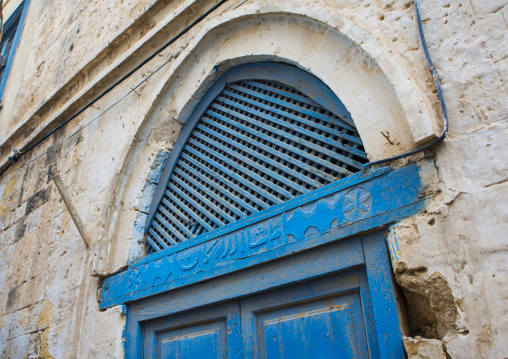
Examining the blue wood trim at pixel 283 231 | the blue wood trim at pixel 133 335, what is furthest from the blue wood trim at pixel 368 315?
the blue wood trim at pixel 133 335

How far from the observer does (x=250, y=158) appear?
276cm

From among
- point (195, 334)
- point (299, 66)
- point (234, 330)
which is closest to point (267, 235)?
point (234, 330)

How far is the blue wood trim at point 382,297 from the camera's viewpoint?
1758mm

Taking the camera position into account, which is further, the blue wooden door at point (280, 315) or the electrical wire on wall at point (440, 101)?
the blue wooden door at point (280, 315)

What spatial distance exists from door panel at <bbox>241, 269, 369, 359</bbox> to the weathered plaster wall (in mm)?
295

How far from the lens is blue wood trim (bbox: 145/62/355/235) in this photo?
243 cm

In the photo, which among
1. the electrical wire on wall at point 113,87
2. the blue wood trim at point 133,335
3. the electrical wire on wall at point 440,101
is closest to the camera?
the electrical wire on wall at point 440,101

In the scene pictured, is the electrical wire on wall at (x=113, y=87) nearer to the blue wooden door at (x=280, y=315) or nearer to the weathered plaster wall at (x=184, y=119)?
the weathered plaster wall at (x=184, y=119)

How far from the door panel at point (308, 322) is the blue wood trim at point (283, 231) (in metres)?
0.22

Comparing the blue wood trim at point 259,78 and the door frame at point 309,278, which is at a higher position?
the blue wood trim at point 259,78

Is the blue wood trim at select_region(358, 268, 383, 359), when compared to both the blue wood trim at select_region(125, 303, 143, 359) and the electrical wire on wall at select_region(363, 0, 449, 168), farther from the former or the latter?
the blue wood trim at select_region(125, 303, 143, 359)

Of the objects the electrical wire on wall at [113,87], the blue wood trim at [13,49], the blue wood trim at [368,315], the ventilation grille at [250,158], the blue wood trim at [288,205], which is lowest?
the blue wood trim at [368,315]

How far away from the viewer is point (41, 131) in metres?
4.55

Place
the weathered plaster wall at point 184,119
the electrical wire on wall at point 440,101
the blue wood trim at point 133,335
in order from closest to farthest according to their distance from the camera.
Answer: the weathered plaster wall at point 184,119 → the electrical wire on wall at point 440,101 → the blue wood trim at point 133,335
